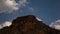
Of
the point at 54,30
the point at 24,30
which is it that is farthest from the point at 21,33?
the point at 54,30

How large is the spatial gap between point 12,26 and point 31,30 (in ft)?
36.3

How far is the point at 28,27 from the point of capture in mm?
188750

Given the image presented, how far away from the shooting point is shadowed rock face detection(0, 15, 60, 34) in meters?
186

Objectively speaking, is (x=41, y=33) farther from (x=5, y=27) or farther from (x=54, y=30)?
(x=5, y=27)

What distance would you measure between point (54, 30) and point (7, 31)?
23.9 m

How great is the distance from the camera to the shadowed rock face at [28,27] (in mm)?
186500

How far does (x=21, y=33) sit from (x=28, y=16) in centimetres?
1152

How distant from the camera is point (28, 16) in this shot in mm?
193375

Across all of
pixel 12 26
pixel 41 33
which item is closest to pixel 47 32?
pixel 41 33

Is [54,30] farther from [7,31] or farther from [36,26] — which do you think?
[7,31]

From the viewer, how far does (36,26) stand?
187875mm

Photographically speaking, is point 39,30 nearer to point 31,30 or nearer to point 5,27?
point 31,30

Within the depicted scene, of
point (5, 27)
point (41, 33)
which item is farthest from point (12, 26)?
point (41, 33)

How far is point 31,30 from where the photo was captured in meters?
187
